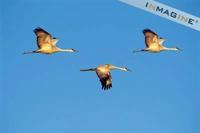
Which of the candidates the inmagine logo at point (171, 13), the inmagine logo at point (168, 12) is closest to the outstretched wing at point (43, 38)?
the inmagine logo at point (168, 12)

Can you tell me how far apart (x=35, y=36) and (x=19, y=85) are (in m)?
0.33

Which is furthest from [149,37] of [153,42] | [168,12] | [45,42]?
[45,42]

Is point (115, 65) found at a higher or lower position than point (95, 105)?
higher

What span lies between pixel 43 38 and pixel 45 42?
3 cm

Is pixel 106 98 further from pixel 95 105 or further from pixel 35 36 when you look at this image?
pixel 35 36

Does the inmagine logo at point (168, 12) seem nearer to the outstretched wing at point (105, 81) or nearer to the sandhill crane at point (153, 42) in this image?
the sandhill crane at point (153, 42)

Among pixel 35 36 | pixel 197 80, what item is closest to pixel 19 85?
pixel 35 36

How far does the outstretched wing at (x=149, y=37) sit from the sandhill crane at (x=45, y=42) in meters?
0.47

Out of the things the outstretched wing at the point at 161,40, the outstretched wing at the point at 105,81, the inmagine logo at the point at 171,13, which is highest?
the inmagine logo at the point at 171,13

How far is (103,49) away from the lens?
2.18 metres

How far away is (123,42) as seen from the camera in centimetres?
219

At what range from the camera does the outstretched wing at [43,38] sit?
216cm

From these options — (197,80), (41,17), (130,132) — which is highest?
(41,17)

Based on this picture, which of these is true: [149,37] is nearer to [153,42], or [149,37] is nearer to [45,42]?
[153,42]
